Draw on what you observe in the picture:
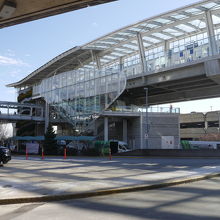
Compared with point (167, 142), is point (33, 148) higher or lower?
lower

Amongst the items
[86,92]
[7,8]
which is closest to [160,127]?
[86,92]

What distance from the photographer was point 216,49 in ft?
119

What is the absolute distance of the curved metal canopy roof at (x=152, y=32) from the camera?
38531 millimetres

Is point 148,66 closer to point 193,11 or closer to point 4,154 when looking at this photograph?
point 193,11

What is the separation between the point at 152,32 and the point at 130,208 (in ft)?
130

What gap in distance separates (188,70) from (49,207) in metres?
34.3

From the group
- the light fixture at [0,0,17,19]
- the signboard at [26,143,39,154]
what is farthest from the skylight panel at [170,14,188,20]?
the light fixture at [0,0,17,19]

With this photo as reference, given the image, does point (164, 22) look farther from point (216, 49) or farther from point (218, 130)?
point (218, 130)

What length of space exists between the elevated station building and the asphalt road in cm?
2926

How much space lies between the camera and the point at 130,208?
26.2ft

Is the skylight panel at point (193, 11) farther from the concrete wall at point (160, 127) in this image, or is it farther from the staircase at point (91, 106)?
the concrete wall at point (160, 127)

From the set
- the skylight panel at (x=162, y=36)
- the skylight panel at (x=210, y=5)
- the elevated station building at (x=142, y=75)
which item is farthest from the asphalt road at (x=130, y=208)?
the skylight panel at (x=162, y=36)

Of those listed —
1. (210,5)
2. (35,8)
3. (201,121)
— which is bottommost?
(35,8)

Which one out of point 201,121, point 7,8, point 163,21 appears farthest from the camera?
point 201,121
